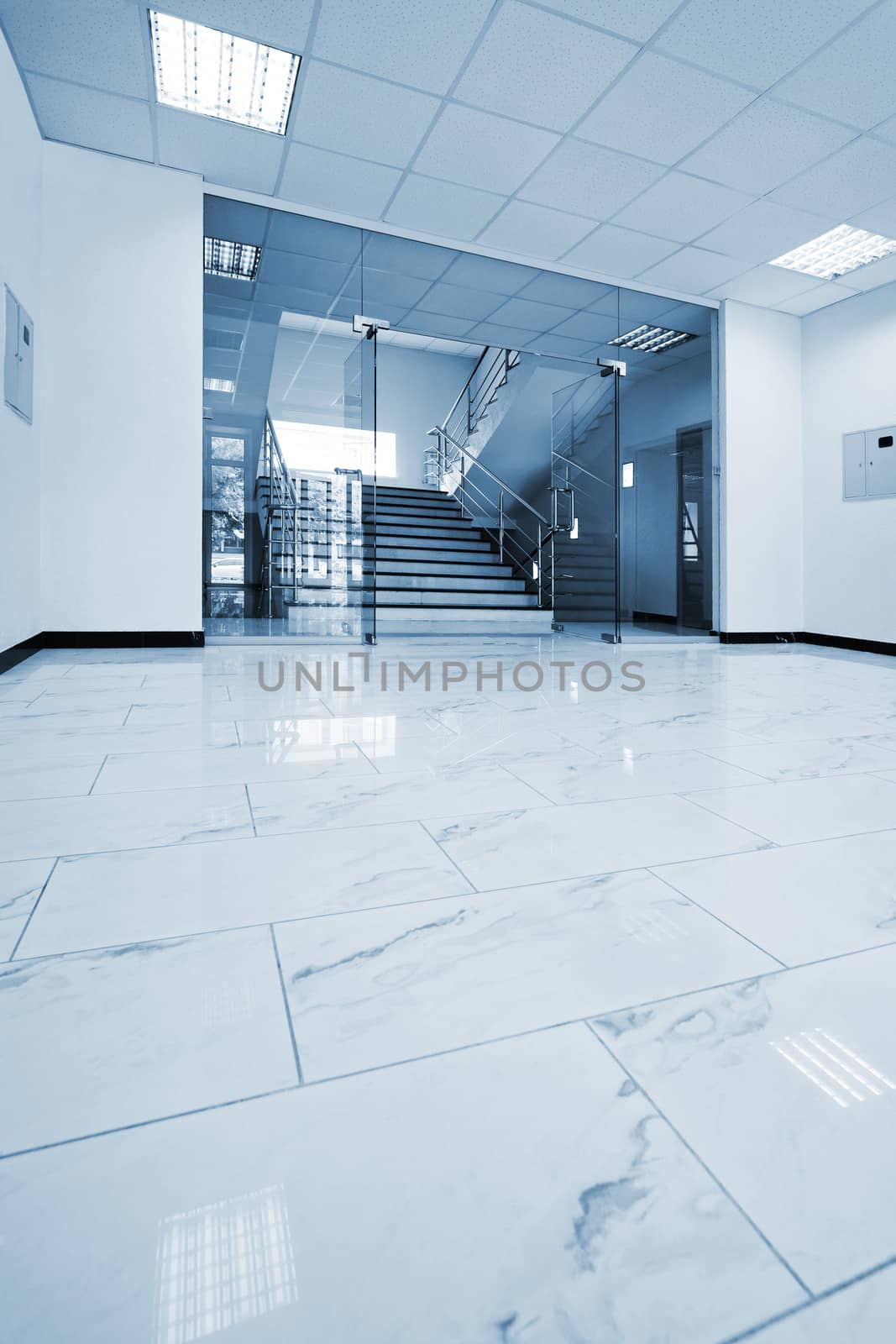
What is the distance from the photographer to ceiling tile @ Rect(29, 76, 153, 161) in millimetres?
4000

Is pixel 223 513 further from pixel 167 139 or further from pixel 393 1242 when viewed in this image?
pixel 393 1242

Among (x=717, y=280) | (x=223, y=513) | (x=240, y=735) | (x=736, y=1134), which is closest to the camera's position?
(x=736, y=1134)

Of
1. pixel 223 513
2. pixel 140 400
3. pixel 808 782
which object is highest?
pixel 140 400

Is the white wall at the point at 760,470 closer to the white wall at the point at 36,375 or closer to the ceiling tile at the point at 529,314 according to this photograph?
the ceiling tile at the point at 529,314

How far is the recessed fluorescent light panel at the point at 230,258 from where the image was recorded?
5.20 m

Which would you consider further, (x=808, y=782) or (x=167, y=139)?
(x=167, y=139)

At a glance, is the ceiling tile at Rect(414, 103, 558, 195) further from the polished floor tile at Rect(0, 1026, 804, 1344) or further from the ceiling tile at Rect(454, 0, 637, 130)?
the polished floor tile at Rect(0, 1026, 804, 1344)

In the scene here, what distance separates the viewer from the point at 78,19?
347cm

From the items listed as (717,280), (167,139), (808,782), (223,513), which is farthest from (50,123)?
(808,782)

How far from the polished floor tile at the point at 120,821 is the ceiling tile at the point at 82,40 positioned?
144 inches

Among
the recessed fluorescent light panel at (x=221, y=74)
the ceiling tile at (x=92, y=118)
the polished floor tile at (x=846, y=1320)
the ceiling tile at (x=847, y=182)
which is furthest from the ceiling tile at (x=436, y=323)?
the polished floor tile at (x=846, y=1320)

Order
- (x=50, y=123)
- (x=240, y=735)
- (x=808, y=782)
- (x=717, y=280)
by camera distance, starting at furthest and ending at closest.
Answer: (x=717, y=280)
(x=50, y=123)
(x=240, y=735)
(x=808, y=782)

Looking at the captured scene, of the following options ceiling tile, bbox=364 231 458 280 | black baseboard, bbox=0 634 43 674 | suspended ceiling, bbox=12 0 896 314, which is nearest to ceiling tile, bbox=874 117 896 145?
suspended ceiling, bbox=12 0 896 314

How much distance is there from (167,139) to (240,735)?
384 centimetres
